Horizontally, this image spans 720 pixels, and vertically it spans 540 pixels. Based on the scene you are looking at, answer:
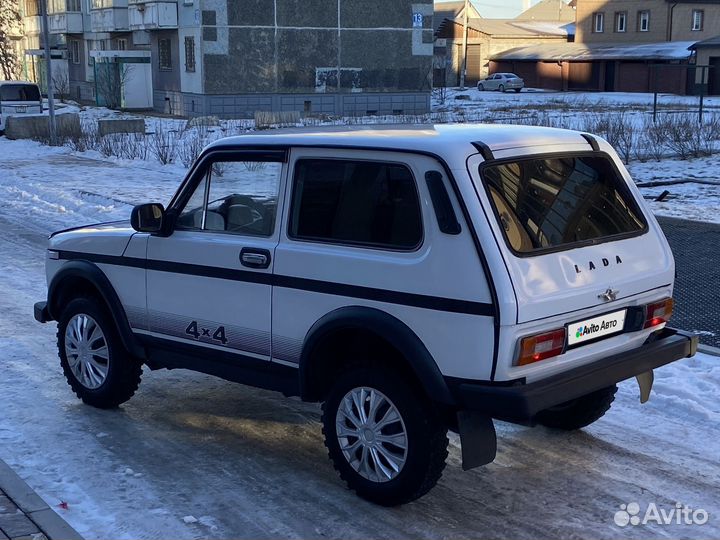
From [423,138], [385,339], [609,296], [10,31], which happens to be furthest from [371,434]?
[10,31]

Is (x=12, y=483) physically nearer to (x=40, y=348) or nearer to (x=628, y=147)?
(x=40, y=348)

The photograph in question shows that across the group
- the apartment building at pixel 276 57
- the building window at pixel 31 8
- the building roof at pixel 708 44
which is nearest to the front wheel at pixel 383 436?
the apartment building at pixel 276 57

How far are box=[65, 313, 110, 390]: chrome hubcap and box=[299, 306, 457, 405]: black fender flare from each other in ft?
6.19

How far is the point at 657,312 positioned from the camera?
5.21 meters

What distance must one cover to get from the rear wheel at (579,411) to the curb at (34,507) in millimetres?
2845

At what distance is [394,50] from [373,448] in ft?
140

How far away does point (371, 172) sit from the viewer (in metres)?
4.92

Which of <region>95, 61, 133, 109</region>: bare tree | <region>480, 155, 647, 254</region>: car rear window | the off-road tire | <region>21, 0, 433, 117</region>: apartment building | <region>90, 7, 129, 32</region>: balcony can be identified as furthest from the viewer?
<region>90, 7, 129, 32</region>: balcony

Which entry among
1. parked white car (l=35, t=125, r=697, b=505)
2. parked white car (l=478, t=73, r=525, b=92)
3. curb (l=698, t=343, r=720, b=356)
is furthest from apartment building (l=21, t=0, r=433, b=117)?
parked white car (l=35, t=125, r=697, b=505)

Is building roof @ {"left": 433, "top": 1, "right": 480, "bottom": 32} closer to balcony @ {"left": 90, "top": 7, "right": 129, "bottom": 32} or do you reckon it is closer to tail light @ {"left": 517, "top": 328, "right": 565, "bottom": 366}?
balcony @ {"left": 90, "top": 7, "right": 129, "bottom": 32}

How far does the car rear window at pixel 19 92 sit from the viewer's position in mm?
32531

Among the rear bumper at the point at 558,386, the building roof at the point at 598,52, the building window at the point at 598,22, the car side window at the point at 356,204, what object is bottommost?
the rear bumper at the point at 558,386

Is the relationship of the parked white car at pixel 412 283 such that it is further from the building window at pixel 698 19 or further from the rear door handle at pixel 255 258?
the building window at pixel 698 19

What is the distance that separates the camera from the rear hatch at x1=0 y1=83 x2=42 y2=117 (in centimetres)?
3219
